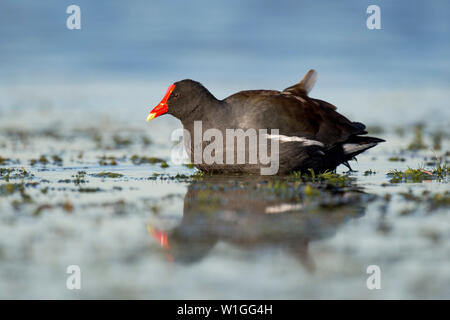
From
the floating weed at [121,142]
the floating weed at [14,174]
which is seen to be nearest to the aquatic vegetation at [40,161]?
the floating weed at [14,174]

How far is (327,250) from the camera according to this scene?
151 inches

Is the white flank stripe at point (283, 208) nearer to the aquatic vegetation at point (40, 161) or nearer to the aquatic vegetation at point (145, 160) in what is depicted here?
the aquatic vegetation at point (145, 160)

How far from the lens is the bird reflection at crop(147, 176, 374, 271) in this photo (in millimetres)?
3959

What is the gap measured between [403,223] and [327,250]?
37.0 inches

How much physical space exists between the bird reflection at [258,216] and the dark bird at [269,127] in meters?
0.39

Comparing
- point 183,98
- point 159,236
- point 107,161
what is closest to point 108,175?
point 183,98

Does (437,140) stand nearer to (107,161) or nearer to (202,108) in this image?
(202,108)

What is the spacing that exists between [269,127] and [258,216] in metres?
2.09

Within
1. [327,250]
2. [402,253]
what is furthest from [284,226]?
[402,253]

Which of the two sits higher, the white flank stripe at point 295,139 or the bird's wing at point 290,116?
the bird's wing at point 290,116

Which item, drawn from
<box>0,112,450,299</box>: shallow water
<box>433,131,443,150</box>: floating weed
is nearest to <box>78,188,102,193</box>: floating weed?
<box>0,112,450,299</box>: shallow water

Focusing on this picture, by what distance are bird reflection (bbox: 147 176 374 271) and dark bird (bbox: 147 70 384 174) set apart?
1.29ft

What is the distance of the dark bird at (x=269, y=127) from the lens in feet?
22.0
